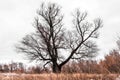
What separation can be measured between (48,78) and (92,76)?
1365 mm

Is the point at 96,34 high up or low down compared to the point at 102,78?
up

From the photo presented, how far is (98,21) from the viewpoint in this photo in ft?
122

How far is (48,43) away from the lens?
3141cm

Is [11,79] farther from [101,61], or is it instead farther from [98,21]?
[98,21]

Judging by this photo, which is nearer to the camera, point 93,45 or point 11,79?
point 11,79

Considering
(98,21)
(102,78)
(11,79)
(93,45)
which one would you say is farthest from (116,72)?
(98,21)

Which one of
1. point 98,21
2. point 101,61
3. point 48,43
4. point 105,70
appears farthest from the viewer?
point 98,21

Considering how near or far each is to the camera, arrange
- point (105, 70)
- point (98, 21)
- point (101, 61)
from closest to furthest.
A: point (105, 70)
point (101, 61)
point (98, 21)

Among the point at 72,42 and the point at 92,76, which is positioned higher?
the point at 72,42

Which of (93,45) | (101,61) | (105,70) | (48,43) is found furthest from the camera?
(93,45)

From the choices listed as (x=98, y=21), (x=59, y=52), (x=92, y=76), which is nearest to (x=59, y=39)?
(x=59, y=52)

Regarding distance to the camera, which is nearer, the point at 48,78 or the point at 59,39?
the point at 48,78

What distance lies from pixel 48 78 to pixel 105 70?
4.91 ft

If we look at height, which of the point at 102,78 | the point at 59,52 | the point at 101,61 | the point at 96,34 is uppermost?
the point at 96,34
